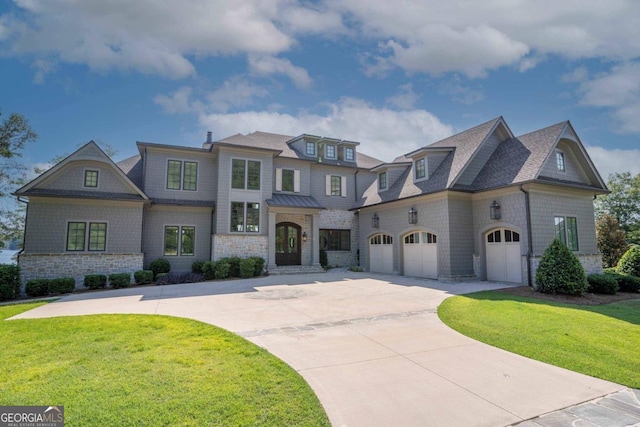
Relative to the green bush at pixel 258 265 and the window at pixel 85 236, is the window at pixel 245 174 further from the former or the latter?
the window at pixel 85 236

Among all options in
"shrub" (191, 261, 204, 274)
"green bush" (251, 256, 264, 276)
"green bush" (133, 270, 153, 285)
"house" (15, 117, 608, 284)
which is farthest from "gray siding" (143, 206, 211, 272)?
"green bush" (251, 256, 264, 276)

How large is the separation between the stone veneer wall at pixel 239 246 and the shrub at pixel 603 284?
14.1 metres

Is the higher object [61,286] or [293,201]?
[293,201]

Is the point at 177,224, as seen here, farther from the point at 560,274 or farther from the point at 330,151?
the point at 560,274

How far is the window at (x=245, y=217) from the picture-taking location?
17359 millimetres

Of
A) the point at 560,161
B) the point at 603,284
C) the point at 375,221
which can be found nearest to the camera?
the point at 603,284

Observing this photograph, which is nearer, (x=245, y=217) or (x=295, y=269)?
(x=245, y=217)

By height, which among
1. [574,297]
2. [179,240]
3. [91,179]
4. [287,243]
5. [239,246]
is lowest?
[574,297]

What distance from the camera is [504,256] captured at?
13383 mm

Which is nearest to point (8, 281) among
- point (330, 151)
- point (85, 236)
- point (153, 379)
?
point (85, 236)

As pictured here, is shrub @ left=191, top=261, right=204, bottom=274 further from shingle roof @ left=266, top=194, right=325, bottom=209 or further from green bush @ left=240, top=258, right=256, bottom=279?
shingle roof @ left=266, top=194, right=325, bottom=209

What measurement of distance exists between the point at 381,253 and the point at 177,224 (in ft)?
37.4

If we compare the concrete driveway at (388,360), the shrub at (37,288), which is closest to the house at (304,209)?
the shrub at (37,288)

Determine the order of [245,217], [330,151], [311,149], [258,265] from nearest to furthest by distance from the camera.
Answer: [258,265], [245,217], [311,149], [330,151]
